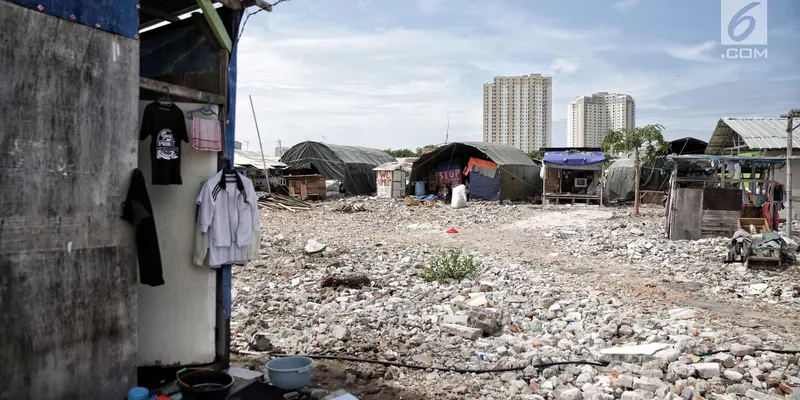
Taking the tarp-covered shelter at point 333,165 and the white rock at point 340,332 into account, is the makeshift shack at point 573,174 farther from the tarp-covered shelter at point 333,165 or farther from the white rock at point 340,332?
the white rock at point 340,332

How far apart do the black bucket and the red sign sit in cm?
2313

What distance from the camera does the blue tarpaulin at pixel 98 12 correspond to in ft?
10.5

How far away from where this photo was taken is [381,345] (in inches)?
214

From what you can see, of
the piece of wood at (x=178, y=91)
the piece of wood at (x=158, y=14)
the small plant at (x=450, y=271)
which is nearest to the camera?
the piece of wood at (x=178, y=91)

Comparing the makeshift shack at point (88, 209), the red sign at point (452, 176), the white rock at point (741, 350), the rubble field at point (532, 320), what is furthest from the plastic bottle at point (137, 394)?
the red sign at point (452, 176)

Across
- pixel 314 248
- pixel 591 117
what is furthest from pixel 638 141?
pixel 591 117

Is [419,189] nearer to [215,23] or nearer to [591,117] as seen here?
[215,23]

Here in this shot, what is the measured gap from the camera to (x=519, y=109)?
200 ft

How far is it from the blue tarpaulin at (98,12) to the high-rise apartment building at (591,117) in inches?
2115

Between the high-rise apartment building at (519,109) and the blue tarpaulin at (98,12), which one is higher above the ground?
the high-rise apartment building at (519,109)

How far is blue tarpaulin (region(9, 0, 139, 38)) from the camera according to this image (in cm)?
320

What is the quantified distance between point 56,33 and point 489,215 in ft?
53.4

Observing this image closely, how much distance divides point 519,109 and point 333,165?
1476 inches

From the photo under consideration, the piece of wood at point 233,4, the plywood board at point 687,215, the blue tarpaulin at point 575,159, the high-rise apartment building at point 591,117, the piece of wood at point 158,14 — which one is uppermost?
the high-rise apartment building at point 591,117
